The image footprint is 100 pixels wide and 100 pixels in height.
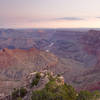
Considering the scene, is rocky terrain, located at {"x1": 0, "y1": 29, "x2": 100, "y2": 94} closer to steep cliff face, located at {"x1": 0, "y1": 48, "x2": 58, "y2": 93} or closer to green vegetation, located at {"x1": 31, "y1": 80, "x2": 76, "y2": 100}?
steep cliff face, located at {"x1": 0, "y1": 48, "x2": 58, "y2": 93}

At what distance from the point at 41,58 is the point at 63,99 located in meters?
49.0

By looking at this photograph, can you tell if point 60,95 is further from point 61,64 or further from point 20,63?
point 61,64

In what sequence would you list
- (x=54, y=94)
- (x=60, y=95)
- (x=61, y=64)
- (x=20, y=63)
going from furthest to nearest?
1. (x=61, y=64)
2. (x=20, y=63)
3. (x=60, y=95)
4. (x=54, y=94)

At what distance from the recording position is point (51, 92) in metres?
10.9

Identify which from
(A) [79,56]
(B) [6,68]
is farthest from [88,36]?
(B) [6,68]

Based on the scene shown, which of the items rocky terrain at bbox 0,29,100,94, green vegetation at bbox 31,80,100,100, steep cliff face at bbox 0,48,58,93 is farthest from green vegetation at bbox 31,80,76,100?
steep cliff face at bbox 0,48,58,93

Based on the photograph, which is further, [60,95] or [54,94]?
[60,95]

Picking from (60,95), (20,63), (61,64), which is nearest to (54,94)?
(60,95)

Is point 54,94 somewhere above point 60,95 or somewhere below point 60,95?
above

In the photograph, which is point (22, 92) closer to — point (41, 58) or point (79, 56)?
point (41, 58)

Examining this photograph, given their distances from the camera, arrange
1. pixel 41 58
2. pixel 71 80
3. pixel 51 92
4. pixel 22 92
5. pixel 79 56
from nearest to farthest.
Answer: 1. pixel 51 92
2. pixel 22 92
3. pixel 71 80
4. pixel 41 58
5. pixel 79 56

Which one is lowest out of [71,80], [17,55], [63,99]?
[71,80]

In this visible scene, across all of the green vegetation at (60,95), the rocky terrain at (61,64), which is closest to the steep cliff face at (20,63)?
the rocky terrain at (61,64)

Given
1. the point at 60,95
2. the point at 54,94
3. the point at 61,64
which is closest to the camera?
the point at 54,94
